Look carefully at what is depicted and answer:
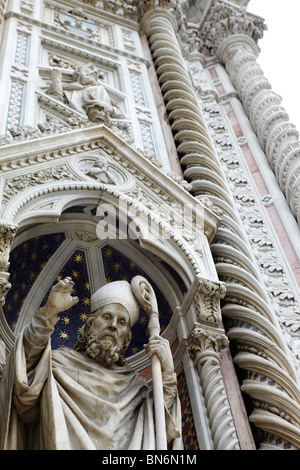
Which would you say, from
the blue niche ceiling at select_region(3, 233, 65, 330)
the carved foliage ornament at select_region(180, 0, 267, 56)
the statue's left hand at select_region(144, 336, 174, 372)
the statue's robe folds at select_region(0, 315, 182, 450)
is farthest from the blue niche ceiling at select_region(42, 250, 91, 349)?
the carved foliage ornament at select_region(180, 0, 267, 56)

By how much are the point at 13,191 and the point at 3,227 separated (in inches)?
26.9

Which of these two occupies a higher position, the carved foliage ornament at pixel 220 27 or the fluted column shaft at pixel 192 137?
the carved foliage ornament at pixel 220 27

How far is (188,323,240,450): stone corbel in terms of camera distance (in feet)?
13.4

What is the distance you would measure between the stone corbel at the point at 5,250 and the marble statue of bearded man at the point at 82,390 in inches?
23.4

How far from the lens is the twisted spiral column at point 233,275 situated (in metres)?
4.55

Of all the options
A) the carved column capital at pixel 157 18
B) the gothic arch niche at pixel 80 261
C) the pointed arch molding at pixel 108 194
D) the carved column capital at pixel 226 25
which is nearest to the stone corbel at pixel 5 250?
the pointed arch molding at pixel 108 194

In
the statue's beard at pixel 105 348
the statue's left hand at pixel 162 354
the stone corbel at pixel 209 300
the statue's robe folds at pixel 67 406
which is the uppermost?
the stone corbel at pixel 209 300

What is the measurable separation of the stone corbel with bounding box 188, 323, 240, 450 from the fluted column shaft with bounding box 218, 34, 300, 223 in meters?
2.53

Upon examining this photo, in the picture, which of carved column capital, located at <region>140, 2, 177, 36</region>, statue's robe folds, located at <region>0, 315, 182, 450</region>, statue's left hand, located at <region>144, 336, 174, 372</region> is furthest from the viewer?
carved column capital, located at <region>140, 2, 177, 36</region>

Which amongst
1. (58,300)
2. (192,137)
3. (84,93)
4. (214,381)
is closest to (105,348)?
(58,300)

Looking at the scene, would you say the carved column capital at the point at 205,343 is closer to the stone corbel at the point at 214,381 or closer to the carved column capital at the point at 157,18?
the stone corbel at the point at 214,381

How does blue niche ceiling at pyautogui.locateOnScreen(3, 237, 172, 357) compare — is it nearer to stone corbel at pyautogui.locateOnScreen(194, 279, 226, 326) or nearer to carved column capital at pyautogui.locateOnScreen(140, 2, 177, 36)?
stone corbel at pyautogui.locateOnScreen(194, 279, 226, 326)

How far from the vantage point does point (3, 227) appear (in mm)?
4629

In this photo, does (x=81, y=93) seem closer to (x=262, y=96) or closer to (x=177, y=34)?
(x=262, y=96)
